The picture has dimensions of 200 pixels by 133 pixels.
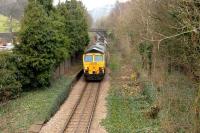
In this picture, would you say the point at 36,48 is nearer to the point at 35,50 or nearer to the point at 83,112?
the point at 35,50

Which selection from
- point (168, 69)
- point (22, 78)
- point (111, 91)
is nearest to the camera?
point (168, 69)

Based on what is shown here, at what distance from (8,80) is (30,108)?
2.57m

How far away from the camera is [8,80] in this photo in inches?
1002

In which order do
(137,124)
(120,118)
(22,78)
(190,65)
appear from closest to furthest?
(190,65)
(137,124)
(120,118)
(22,78)

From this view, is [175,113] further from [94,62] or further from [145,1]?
[94,62]

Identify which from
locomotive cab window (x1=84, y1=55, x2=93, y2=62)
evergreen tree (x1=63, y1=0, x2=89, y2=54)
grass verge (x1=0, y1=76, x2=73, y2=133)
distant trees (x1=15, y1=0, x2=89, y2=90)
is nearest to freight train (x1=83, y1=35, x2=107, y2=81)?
locomotive cab window (x1=84, y1=55, x2=93, y2=62)

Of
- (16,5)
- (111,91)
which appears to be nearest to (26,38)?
(111,91)

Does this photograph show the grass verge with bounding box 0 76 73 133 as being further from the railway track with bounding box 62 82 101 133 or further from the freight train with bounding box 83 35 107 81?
the freight train with bounding box 83 35 107 81

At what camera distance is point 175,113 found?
56.3 feet

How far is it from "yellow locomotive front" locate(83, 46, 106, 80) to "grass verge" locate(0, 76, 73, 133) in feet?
16.6

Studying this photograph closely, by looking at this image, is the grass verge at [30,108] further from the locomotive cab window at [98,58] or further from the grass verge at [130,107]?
the locomotive cab window at [98,58]

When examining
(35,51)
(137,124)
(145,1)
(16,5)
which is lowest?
(137,124)

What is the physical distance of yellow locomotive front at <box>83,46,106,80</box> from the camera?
35.6 metres

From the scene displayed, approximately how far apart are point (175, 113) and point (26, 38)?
15.7 m
